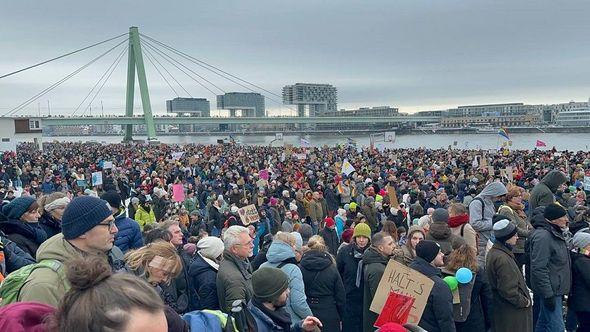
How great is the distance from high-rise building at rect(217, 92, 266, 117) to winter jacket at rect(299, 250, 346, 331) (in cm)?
13272

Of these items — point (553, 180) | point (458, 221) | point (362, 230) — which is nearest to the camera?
point (362, 230)

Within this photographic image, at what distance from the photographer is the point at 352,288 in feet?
15.9

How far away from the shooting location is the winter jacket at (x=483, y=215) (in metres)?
5.81

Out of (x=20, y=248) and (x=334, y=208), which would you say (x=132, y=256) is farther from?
(x=334, y=208)

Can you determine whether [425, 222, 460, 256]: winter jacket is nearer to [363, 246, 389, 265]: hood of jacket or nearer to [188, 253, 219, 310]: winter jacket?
[363, 246, 389, 265]: hood of jacket

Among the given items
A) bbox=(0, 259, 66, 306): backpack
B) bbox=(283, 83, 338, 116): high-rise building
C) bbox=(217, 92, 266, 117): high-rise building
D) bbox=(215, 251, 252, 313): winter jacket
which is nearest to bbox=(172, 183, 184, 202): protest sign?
bbox=(215, 251, 252, 313): winter jacket

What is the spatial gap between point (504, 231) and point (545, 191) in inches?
136

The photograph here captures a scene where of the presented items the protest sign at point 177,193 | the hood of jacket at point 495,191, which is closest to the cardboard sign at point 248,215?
the protest sign at point 177,193

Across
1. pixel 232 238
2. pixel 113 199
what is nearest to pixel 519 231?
pixel 232 238

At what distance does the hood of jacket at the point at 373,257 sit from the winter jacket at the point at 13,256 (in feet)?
9.48

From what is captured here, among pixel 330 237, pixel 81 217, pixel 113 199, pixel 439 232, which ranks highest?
pixel 81 217

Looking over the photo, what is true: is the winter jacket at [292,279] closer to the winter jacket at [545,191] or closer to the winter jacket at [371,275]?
the winter jacket at [371,275]

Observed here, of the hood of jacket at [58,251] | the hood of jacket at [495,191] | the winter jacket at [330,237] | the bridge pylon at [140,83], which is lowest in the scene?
the winter jacket at [330,237]

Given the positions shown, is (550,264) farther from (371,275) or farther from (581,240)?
(371,275)
